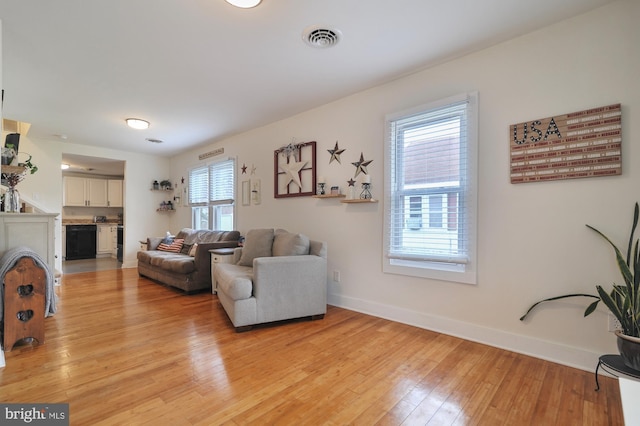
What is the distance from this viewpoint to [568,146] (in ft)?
6.93

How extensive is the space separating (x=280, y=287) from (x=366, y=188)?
53.2 inches

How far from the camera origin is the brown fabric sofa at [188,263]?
4.07 metres

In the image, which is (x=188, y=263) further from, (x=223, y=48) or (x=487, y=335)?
(x=487, y=335)

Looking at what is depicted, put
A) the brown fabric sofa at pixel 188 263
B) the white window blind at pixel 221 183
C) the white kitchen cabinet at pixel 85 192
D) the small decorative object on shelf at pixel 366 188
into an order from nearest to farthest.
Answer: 1. the small decorative object on shelf at pixel 366 188
2. the brown fabric sofa at pixel 188 263
3. the white window blind at pixel 221 183
4. the white kitchen cabinet at pixel 85 192

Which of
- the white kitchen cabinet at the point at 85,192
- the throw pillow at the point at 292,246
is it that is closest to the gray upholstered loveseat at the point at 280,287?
the throw pillow at the point at 292,246

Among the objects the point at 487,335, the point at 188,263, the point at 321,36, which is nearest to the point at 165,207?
the point at 188,263

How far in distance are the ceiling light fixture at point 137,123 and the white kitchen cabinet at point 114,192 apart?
4.94 metres

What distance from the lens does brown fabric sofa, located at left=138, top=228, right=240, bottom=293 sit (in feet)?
13.3

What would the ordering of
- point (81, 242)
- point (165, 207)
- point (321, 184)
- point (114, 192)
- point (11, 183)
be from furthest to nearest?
point (114, 192) → point (81, 242) → point (165, 207) → point (321, 184) → point (11, 183)

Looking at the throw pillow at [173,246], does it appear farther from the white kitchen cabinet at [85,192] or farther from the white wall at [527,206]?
the white kitchen cabinet at [85,192]

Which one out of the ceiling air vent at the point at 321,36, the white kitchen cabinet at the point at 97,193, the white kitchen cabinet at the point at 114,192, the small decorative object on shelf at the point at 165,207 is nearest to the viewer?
the ceiling air vent at the point at 321,36

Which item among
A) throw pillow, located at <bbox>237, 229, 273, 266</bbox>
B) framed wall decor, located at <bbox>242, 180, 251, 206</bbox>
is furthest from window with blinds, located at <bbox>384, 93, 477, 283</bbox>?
framed wall decor, located at <bbox>242, 180, 251, 206</bbox>

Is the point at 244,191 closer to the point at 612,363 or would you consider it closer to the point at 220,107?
the point at 220,107

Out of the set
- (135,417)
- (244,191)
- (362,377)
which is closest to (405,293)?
(362,377)
